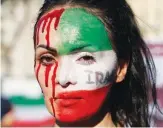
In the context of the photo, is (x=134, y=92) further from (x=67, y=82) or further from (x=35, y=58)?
(x=35, y=58)

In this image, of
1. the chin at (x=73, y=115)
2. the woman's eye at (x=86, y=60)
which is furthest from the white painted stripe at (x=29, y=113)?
the woman's eye at (x=86, y=60)

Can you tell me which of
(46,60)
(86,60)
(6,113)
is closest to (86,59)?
(86,60)

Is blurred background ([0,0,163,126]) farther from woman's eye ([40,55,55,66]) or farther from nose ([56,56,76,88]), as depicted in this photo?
nose ([56,56,76,88])

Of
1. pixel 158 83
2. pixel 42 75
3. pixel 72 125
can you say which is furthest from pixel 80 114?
pixel 158 83

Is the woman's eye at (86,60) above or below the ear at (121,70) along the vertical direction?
above

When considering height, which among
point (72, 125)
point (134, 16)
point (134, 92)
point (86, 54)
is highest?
point (134, 16)

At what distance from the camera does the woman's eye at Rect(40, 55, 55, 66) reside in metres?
2.80

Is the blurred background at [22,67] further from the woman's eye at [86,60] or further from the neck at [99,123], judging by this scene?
the woman's eye at [86,60]

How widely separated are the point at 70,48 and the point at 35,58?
0.28 m

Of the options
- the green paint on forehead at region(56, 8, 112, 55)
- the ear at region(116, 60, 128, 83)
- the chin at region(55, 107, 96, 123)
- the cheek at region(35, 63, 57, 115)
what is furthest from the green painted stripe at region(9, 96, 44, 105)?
the ear at region(116, 60, 128, 83)

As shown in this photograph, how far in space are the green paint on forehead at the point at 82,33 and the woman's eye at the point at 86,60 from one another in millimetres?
46

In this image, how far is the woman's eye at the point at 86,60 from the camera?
9.04 ft

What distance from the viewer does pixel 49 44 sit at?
2789 millimetres

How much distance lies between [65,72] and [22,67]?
1.18ft
